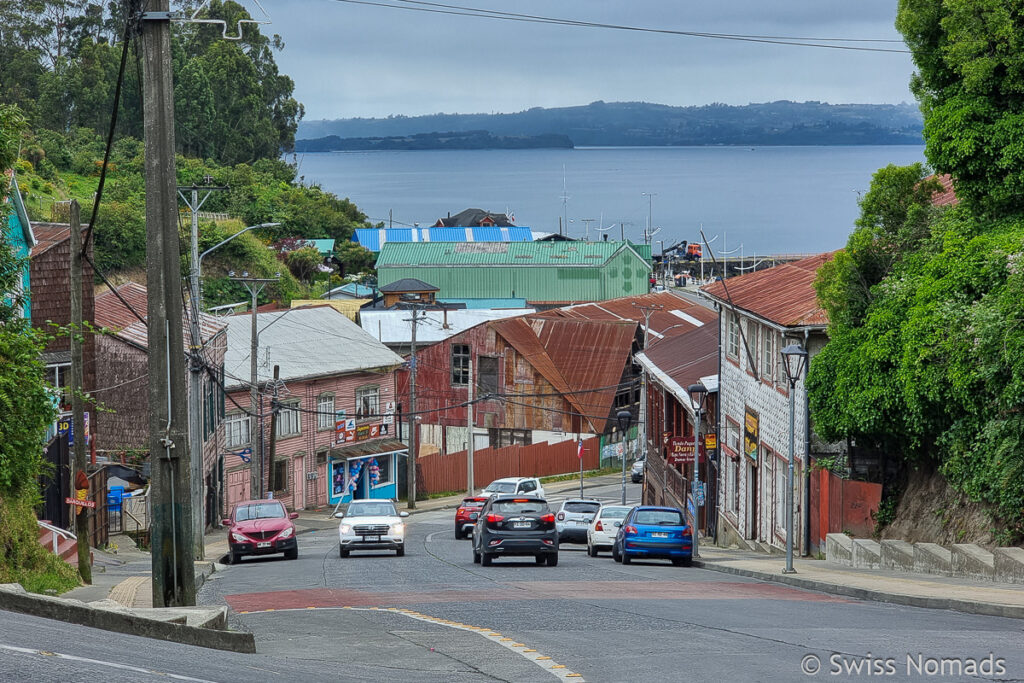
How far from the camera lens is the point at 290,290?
8900 centimetres

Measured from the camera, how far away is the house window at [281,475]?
168ft

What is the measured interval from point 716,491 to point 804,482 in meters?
11.9

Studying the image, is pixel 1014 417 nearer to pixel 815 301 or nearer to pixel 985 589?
pixel 985 589

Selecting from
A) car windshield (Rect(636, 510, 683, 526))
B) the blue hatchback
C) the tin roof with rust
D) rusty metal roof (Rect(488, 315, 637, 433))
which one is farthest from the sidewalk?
rusty metal roof (Rect(488, 315, 637, 433))

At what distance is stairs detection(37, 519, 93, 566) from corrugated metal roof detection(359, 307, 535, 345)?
4378cm

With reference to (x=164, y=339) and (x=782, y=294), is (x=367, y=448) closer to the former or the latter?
(x=782, y=294)

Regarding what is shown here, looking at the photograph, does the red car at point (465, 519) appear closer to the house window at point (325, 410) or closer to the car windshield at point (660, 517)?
the car windshield at point (660, 517)

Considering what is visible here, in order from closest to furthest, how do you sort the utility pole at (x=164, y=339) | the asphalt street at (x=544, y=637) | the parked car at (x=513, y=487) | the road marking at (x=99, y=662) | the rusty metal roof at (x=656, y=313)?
1. the road marking at (x=99, y=662)
2. the asphalt street at (x=544, y=637)
3. the utility pole at (x=164, y=339)
4. the parked car at (x=513, y=487)
5. the rusty metal roof at (x=656, y=313)

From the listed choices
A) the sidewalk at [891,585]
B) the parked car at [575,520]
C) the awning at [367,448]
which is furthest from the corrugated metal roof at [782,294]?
the awning at [367,448]

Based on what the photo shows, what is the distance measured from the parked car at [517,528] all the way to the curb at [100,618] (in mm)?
14413

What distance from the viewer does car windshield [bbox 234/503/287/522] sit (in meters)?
30.5

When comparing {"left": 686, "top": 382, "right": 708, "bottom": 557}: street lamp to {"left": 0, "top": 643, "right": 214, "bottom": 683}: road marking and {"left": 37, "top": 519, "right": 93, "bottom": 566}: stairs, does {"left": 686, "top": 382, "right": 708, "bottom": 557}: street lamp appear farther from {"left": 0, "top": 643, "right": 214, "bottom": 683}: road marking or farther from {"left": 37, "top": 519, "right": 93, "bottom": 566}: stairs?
{"left": 0, "top": 643, "right": 214, "bottom": 683}: road marking

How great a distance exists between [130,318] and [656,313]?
119ft

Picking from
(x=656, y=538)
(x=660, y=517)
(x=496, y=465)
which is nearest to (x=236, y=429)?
(x=496, y=465)
